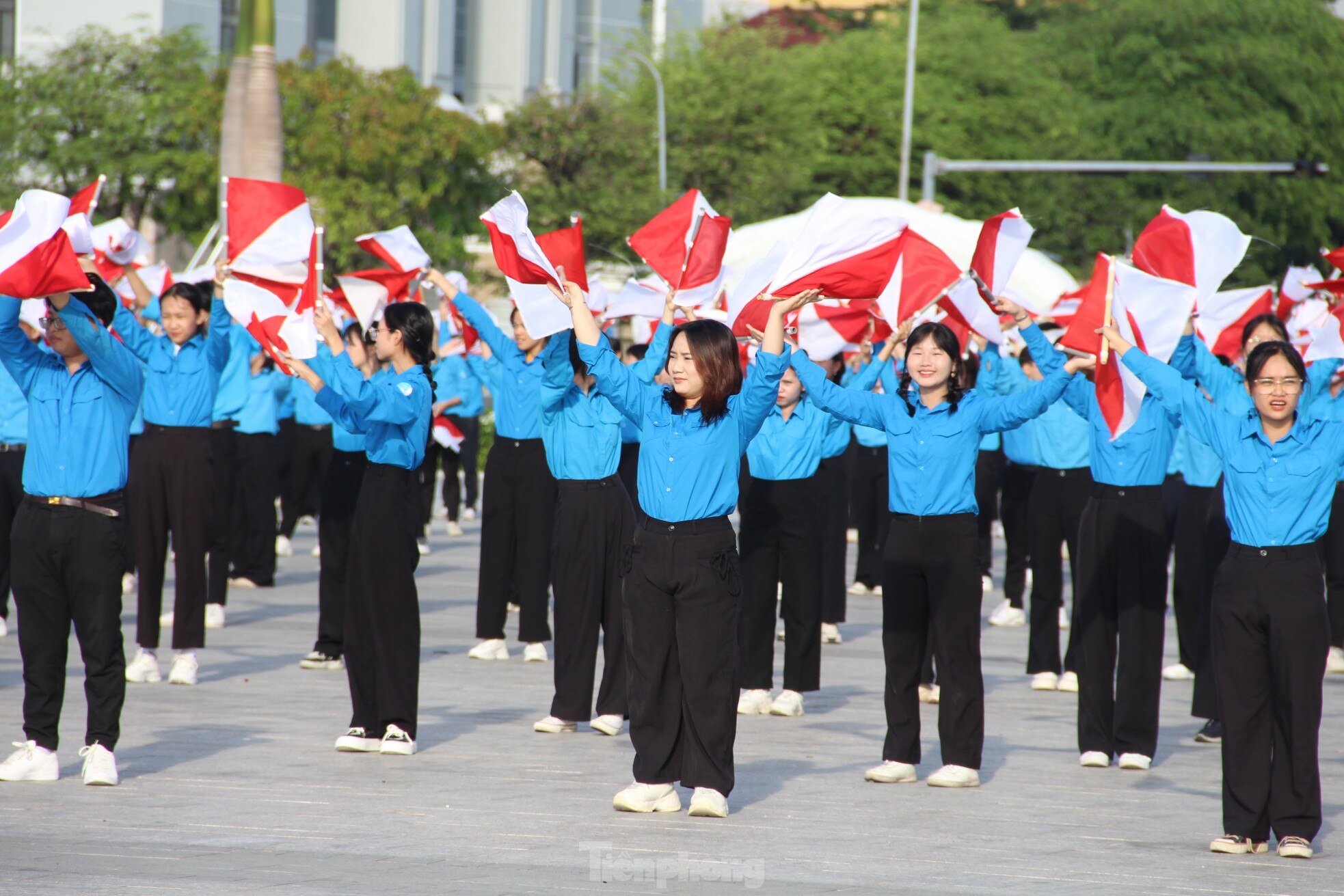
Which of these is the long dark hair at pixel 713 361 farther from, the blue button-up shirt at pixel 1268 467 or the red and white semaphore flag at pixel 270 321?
the red and white semaphore flag at pixel 270 321

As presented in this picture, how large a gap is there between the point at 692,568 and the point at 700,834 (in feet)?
3.32

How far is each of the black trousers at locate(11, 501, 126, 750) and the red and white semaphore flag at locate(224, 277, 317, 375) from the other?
113cm

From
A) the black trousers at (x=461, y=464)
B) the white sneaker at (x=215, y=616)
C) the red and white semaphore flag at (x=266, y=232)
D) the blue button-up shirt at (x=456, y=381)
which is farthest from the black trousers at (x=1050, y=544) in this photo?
the black trousers at (x=461, y=464)

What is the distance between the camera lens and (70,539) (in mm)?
7352

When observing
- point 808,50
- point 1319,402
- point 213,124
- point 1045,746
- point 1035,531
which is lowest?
point 1045,746

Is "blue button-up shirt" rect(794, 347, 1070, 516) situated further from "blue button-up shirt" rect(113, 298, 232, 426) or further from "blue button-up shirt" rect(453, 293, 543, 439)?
"blue button-up shirt" rect(113, 298, 232, 426)

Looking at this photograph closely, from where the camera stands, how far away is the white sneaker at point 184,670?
10.2m

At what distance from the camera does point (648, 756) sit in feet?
23.6

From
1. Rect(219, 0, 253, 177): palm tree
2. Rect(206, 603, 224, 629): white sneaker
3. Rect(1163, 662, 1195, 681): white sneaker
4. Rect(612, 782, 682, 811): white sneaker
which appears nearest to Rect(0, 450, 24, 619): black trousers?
Rect(206, 603, 224, 629): white sneaker

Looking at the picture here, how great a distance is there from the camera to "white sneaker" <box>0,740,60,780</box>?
7422 millimetres

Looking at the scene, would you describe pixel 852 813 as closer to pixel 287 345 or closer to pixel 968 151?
pixel 287 345

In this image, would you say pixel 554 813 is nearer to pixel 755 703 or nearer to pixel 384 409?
pixel 384 409

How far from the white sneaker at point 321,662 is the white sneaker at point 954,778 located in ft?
14.0

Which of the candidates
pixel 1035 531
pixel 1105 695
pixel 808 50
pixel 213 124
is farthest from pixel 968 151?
pixel 1105 695
